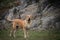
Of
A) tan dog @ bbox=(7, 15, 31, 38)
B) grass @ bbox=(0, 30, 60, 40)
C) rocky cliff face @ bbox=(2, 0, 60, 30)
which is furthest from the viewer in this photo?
rocky cliff face @ bbox=(2, 0, 60, 30)

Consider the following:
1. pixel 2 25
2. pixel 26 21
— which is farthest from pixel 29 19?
pixel 2 25

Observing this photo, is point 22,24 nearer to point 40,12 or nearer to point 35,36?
point 35,36

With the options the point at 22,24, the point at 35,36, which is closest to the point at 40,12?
the point at 22,24

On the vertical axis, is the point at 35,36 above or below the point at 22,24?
below

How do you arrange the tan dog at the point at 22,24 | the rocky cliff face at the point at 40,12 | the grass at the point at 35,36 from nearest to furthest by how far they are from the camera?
the grass at the point at 35,36, the tan dog at the point at 22,24, the rocky cliff face at the point at 40,12

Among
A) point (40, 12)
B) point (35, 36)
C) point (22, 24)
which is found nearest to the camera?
point (35, 36)

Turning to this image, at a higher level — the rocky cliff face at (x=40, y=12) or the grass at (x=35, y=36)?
the rocky cliff face at (x=40, y=12)

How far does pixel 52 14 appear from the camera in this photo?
5453mm

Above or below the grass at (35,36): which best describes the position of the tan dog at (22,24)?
above

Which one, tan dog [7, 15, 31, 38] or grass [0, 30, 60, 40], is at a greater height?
tan dog [7, 15, 31, 38]

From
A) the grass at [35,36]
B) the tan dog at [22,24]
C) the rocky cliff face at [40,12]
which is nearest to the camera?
the grass at [35,36]

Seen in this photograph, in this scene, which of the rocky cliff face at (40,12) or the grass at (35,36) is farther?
the rocky cliff face at (40,12)

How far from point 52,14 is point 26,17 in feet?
2.08

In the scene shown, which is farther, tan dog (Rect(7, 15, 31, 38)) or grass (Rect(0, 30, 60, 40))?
tan dog (Rect(7, 15, 31, 38))
